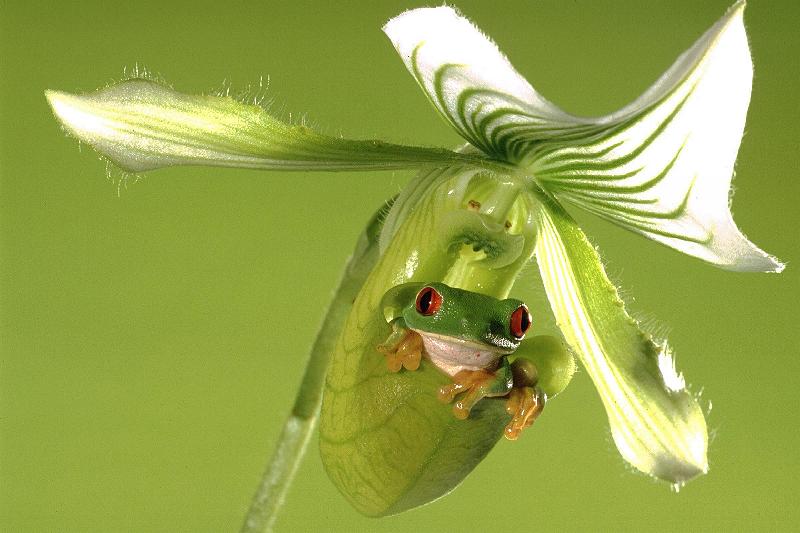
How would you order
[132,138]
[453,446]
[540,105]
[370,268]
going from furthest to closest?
[370,268]
[132,138]
[453,446]
[540,105]

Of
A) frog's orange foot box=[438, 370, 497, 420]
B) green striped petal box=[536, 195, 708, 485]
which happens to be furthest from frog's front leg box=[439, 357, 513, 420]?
green striped petal box=[536, 195, 708, 485]

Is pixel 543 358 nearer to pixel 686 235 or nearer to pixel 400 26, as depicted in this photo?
pixel 686 235

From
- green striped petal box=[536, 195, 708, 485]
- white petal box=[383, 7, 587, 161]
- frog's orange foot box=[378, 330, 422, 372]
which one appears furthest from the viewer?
green striped petal box=[536, 195, 708, 485]

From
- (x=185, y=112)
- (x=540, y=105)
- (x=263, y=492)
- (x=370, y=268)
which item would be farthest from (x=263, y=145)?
(x=263, y=492)

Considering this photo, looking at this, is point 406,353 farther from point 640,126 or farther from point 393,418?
point 640,126

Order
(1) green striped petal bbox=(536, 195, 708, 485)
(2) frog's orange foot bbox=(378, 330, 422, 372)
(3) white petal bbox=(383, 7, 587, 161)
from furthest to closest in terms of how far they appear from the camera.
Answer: (1) green striped petal bbox=(536, 195, 708, 485) → (2) frog's orange foot bbox=(378, 330, 422, 372) → (3) white petal bbox=(383, 7, 587, 161)

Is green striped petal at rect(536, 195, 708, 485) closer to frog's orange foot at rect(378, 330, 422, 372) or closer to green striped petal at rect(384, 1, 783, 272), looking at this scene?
green striped petal at rect(384, 1, 783, 272)

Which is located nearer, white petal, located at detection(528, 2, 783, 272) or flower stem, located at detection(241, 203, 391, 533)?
white petal, located at detection(528, 2, 783, 272)
